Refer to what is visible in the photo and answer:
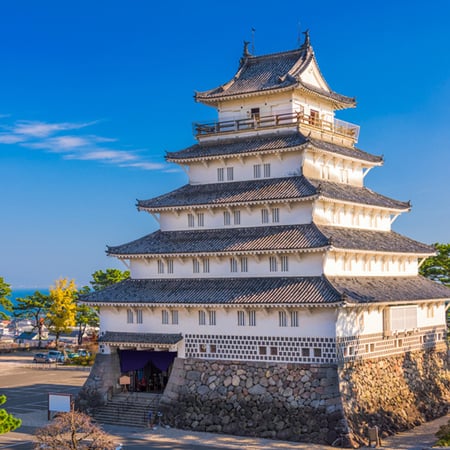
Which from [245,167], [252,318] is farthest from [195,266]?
[245,167]

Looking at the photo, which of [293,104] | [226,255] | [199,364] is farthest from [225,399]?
[293,104]

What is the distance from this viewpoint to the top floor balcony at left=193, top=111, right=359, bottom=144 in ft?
177

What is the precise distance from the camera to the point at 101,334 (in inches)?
2135

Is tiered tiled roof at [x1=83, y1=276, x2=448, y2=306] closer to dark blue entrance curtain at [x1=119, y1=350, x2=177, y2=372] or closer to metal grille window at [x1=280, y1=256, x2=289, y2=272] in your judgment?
metal grille window at [x1=280, y1=256, x2=289, y2=272]

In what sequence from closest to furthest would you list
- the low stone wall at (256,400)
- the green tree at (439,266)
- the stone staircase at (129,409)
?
the low stone wall at (256,400)
the stone staircase at (129,409)
the green tree at (439,266)

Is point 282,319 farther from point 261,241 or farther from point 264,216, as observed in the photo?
point 264,216

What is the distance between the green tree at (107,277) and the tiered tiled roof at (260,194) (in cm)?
4614

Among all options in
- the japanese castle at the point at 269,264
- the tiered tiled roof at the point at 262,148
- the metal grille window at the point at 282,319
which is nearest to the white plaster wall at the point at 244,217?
the japanese castle at the point at 269,264

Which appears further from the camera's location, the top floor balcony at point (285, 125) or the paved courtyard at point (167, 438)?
the top floor balcony at point (285, 125)

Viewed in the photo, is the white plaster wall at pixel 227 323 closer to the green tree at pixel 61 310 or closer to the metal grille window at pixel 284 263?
the metal grille window at pixel 284 263

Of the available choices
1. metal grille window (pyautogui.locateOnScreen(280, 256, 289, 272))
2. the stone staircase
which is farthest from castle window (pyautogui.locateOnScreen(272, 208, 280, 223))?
the stone staircase

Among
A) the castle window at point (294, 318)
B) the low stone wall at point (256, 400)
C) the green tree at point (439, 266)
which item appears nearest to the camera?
the low stone wall at point (256, 400)

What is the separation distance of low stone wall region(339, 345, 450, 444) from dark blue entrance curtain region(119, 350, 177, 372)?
42.1 feet

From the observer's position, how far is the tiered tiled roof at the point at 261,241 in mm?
47562
